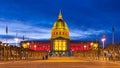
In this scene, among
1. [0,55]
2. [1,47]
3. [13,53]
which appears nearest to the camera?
[1,47]

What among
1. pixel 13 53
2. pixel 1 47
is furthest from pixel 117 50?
pixel 13 53

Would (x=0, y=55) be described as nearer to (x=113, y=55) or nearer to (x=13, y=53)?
(x=13, y=53)

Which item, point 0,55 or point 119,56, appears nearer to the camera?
point 119,56

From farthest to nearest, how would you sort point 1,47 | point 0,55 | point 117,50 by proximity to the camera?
point 0,55
point 117,50
point 1,47

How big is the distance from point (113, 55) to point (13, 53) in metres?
42.2

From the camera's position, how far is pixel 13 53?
122 m

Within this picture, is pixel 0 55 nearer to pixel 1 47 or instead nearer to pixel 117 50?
pixel 1 47

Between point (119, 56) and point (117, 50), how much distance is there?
6.71 ft

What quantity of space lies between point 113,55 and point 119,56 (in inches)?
93.0

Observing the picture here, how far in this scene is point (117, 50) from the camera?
295 feet

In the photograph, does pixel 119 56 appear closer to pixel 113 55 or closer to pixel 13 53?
pixel 113 55

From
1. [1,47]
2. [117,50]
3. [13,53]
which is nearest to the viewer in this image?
[1,47]

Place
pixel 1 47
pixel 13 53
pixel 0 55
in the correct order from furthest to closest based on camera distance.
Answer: pixel 13 53, pixel 0 55, pixel 1 47

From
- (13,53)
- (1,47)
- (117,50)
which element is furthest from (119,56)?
(13,53)
